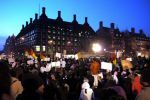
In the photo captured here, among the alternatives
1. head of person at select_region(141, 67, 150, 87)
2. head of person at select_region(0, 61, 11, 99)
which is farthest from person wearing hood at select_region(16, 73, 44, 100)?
head of person at select_region(141, 67, 150, 87)

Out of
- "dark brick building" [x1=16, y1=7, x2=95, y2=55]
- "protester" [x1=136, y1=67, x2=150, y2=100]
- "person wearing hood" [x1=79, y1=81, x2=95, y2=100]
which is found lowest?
"person wearing hood" [x1=79, y1=81, x2=95, y2=100]

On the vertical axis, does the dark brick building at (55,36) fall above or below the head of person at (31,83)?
above

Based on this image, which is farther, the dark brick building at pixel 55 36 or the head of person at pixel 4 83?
the dark brick building at pixel 55 36

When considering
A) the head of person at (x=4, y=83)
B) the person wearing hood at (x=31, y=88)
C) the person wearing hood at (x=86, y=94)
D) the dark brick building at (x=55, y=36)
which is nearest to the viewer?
the head of person at (x=4, y=83)

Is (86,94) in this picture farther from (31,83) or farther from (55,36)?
(55,36)

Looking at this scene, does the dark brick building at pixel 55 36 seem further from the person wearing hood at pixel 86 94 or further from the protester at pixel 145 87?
the protester at pixel 145 87

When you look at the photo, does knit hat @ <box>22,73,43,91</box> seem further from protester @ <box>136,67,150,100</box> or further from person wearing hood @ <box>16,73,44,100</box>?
protester @ <box>136,67,150,100</box>

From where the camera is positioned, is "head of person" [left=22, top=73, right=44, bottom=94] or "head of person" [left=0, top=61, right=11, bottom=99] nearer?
"head of person" [left=0, top=61, right=11, bottom=99]

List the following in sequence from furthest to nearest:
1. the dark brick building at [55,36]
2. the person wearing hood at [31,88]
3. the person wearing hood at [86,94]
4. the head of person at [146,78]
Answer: the dark brick building at [55,36]
the person wearing hood at [86,94]
the head of person at [146,78]
the person wearing hood at [31,88]

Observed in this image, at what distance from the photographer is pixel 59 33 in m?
111

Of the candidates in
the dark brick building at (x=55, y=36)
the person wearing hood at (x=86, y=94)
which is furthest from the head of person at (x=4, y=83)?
the dark brick building at (x=55, y=36)

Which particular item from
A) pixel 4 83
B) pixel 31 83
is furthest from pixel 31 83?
pixel 4 83

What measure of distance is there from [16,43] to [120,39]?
162 feet

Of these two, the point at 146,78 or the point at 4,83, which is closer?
the point at 4,83
